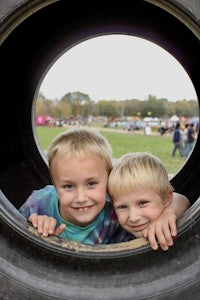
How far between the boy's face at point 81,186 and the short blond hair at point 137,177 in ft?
0.19

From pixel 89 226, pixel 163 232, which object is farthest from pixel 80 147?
pixel 163 232

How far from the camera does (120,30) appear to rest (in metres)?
3.54

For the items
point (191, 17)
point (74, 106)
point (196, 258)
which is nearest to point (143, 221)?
point (196, 258)

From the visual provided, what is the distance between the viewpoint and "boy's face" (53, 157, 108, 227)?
198 cm

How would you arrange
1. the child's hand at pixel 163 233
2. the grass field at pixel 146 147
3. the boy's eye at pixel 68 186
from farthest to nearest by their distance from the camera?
1. the grass field at pixel 146 147
2. the boy's eye at pixel 68 186
3. the child's hand at pixel 163 233

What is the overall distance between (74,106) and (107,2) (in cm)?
5133

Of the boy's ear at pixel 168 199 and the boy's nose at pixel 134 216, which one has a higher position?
the boy's ear at pixel 168 199

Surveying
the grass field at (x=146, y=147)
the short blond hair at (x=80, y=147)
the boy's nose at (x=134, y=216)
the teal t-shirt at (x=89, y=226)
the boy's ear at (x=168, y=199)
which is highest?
the short blond hair at (x=80, y=147)

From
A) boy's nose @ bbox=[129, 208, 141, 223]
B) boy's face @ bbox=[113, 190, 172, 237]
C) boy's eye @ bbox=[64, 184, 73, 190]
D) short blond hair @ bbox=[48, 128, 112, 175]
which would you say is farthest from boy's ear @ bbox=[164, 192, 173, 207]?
boy's eye @ bbox=[64, 184, 73, 190]

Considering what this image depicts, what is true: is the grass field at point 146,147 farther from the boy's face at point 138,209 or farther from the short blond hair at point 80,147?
the boy's face at point 138,209

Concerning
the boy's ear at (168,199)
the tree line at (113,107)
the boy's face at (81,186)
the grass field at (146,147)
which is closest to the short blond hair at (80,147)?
the boy's face at (81,186)

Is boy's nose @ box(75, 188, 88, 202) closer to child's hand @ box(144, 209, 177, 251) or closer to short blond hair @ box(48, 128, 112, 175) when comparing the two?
short blond hair @ box(48, 128, 112, 175)

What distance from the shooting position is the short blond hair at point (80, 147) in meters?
2.07

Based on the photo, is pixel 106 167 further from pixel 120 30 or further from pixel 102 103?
pixel 102 103
